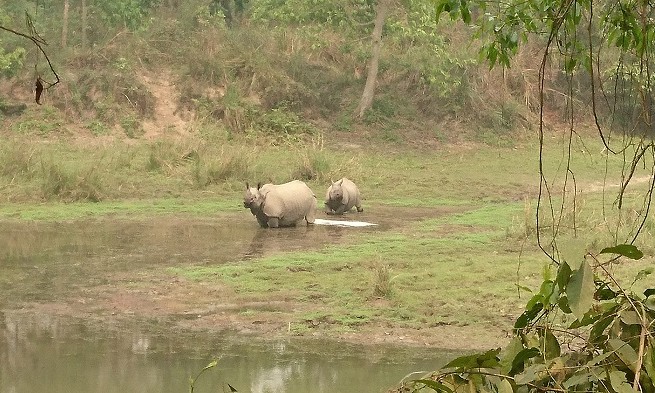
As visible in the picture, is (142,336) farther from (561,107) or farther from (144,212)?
(561,107)

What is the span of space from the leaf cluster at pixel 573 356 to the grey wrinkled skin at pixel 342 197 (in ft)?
45.7

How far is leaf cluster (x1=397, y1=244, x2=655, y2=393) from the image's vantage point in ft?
5.98

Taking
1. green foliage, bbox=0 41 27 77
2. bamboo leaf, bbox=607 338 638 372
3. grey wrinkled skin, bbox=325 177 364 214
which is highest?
bamboo leaf, bbox=607 338 638 372

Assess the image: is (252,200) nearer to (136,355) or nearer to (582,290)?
(136,355)

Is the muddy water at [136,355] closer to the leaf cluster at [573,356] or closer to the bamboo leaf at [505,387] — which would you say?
the leaf cluster at [573,356]

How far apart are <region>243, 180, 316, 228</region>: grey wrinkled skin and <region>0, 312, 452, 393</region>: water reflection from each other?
19.6ft

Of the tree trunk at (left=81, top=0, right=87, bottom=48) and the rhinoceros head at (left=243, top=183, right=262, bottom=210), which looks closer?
the rhinoceros head at (left=243, top=183, right=262, bottom=210)

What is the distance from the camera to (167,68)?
84.6 feet

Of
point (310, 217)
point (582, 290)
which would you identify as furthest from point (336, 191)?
point (582, 290)

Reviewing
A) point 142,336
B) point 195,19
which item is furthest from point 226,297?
point 195,19

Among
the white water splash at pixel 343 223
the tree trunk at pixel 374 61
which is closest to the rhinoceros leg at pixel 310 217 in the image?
the white water splash at pixel 343 223

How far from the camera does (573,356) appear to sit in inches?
77.3

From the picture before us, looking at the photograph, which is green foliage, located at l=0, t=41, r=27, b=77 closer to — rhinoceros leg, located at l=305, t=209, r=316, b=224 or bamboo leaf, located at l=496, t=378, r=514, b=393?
rhinoceros leg, located at l=305, t=209, r=316, b=224

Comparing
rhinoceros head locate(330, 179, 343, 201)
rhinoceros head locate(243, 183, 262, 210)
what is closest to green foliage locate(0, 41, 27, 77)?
rhinoceros head locate(330, 179, 343, 201)
